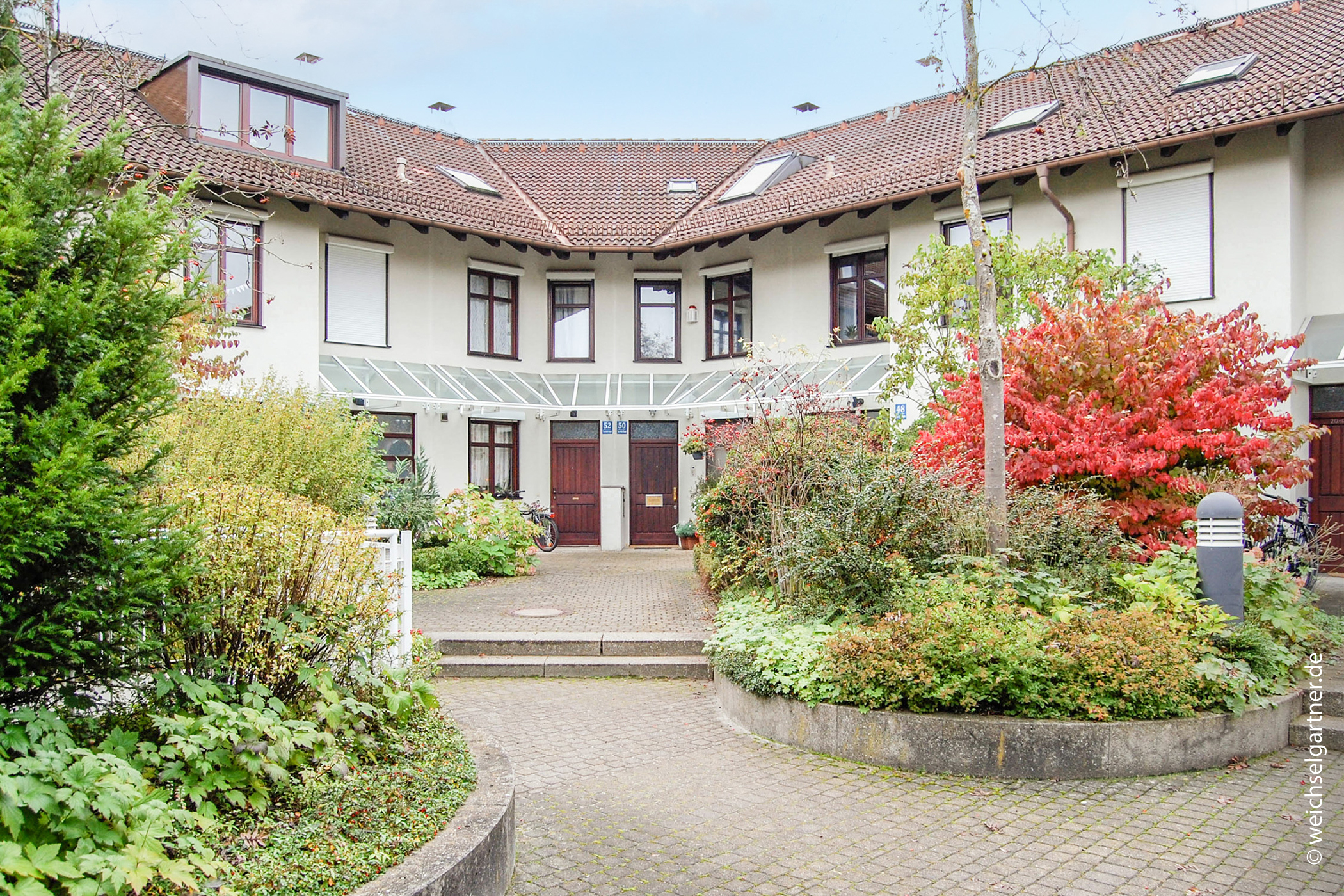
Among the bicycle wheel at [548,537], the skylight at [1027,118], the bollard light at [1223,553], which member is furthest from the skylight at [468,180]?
the bollard light at [1223,553]

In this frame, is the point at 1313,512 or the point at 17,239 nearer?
the point at 17,239

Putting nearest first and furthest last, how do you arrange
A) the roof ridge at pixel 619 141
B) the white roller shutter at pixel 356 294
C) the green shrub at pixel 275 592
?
the green shrub at pixel 275 592
the white roller shutter at pixel 356 294
the roof ridge at pixel 619 141

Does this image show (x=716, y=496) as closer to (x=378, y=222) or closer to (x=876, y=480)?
(x=876, y=480)

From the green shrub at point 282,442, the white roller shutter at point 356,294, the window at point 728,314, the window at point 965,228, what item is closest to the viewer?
the green shrub at point 282,442

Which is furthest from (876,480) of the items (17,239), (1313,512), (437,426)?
(437,426)

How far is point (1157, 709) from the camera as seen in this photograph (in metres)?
5.59

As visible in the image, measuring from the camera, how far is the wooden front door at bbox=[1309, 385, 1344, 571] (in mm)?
13641

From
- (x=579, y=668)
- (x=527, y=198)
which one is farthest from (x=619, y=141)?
(x=579, y=668)

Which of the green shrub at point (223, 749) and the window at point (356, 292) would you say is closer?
the green shrub at point (223, 749)

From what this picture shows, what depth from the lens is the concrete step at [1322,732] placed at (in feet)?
19.6

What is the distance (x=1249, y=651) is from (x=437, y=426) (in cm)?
1520

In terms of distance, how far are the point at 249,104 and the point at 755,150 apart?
12205 millimetres

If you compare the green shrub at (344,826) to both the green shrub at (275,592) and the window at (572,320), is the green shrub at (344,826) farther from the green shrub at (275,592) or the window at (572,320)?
the window at (572,320)

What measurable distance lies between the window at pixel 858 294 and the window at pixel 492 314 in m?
6.91
